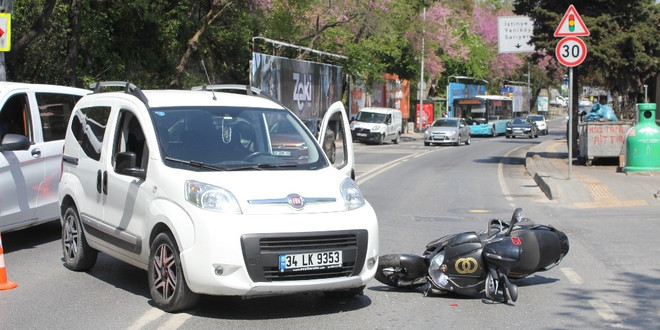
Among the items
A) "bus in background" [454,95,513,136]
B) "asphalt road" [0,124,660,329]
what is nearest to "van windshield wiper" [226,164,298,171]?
"asphalt road" [0,124,660,329]

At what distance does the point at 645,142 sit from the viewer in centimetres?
1862

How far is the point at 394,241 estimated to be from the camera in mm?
10484

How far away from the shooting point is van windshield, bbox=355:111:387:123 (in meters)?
46.4

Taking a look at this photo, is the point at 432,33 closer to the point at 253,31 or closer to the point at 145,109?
the point at 253,31

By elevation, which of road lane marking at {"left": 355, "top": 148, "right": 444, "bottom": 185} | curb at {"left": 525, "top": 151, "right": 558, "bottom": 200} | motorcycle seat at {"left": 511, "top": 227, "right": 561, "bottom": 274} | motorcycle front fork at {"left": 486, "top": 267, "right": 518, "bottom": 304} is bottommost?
road lane marking at {"left": 355, "top": 148, "right": 444, "bottom": 185}

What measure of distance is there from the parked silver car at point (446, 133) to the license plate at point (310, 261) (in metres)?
39.4

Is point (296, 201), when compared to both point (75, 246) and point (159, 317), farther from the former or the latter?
point (75, 246)

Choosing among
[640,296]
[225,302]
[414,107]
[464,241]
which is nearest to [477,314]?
[464,241]

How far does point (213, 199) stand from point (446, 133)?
39880 mm

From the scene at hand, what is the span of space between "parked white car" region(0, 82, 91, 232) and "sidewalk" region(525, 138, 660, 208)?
8.82 m

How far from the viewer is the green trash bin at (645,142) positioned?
61.1 feet

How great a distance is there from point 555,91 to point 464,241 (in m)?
141

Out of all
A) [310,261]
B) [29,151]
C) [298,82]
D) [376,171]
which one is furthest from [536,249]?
[298,82]

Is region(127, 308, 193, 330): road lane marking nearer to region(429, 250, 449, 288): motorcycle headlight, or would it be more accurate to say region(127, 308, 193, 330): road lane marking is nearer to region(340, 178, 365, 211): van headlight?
region(340, 178, 365, 211): van headlight
